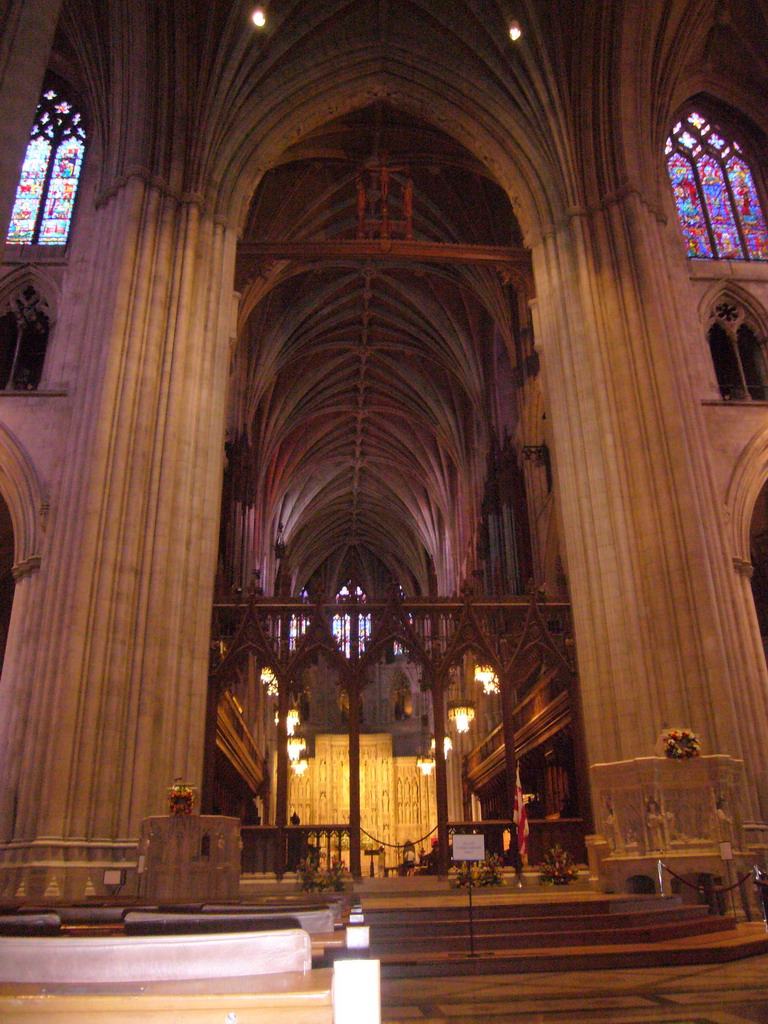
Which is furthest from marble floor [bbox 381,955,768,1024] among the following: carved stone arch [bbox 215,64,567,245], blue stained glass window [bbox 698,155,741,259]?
blue stained glass window [bbox 698,155,741,259]

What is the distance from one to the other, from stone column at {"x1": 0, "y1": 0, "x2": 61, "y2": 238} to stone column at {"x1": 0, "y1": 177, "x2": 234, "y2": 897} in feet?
17.8

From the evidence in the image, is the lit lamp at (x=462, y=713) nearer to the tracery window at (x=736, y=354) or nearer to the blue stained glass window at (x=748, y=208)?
the tracery window at (x=736, y=354)

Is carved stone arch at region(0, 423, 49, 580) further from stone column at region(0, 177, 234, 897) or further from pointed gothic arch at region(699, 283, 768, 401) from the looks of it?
pointed gothic arch at region(699, 283, 768, 401)

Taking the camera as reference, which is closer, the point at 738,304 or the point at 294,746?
the point at 738,304

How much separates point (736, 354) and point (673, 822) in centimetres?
871

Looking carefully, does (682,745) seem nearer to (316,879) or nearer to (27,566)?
(316,879)

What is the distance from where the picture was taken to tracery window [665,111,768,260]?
1656cm

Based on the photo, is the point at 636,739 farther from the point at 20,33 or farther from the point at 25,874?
the point at 20,33

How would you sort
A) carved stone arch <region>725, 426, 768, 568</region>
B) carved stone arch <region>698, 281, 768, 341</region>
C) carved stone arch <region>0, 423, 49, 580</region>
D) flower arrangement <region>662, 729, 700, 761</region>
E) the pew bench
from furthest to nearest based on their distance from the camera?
carved stone arch <region>698, 281, 768, 341</region>, carved stone arch <region>725, 426, 768, 568</region>, carved stone arch <region>0, 423, 49, 580</region>, flower arrangement <region>662, 729, 700, 761</region>, the pew bench

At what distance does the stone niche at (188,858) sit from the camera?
10148 mm

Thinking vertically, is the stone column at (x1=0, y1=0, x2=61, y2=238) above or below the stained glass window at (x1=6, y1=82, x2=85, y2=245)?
below

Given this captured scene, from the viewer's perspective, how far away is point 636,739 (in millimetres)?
11477

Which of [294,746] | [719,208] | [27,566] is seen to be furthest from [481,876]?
[294,746]

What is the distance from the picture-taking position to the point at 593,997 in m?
5.09
